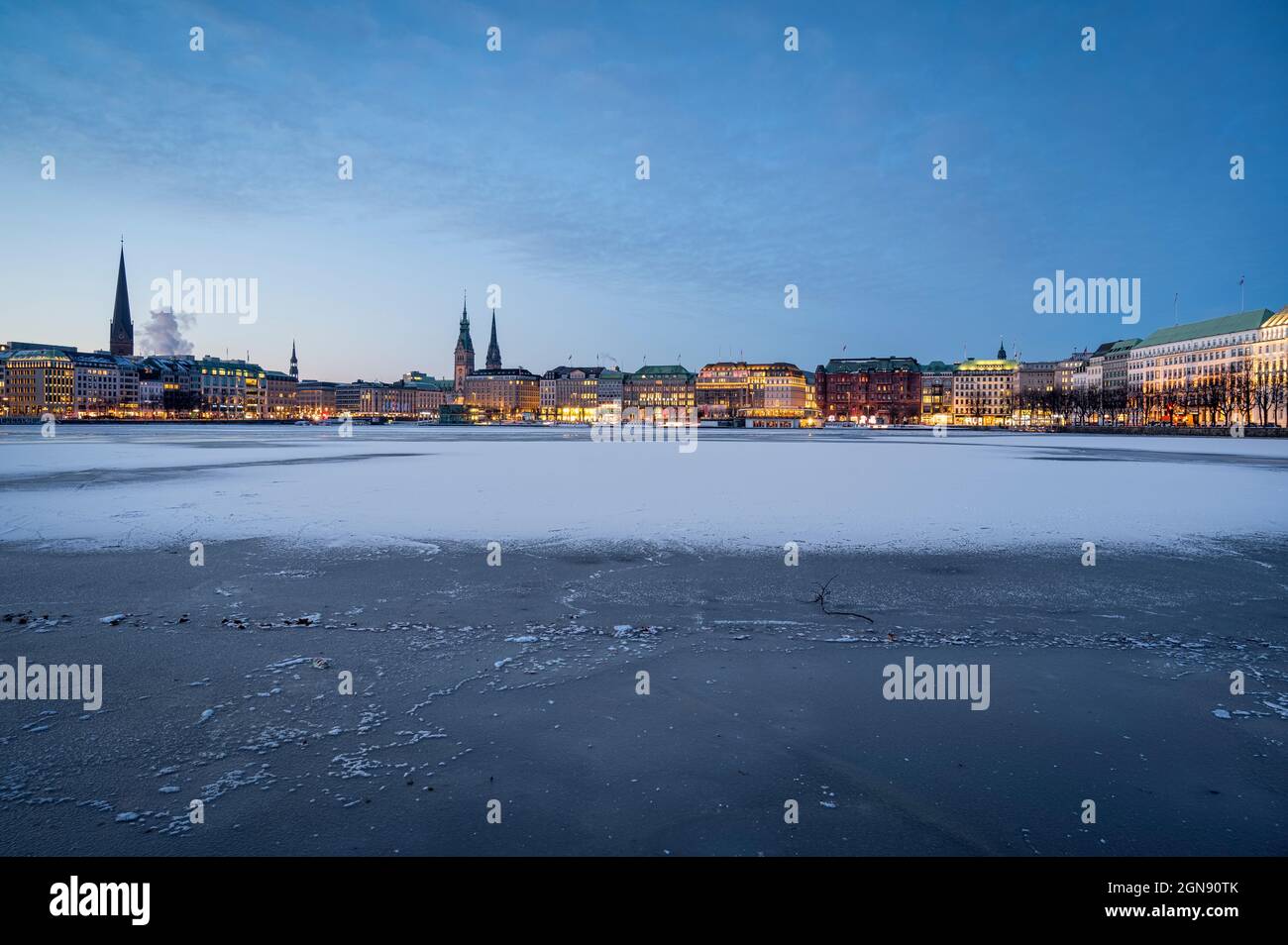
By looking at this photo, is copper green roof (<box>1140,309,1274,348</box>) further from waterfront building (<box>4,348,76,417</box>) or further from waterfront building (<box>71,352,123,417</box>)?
waterfront building (<box>4,348,76,417</box>)

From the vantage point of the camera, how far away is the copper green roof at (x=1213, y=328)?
13524 cm

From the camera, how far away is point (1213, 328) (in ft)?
479

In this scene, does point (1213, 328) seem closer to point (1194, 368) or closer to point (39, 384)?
point (1194, 368)

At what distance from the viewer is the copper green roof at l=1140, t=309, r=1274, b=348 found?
135 m

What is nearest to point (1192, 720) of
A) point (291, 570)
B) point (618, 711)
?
point (618, 711)
